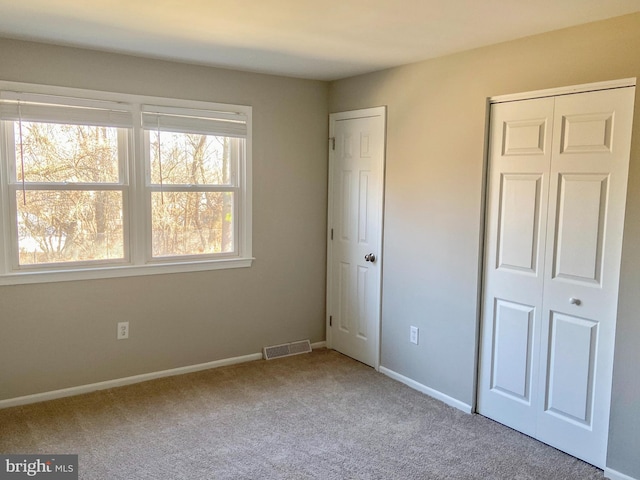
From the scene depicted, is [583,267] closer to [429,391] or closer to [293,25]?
[429,391]

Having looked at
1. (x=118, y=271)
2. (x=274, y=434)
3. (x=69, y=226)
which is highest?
(x=69, y=226)

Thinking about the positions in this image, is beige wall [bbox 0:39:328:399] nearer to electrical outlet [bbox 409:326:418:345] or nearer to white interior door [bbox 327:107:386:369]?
white interior door [bbox 327:107:386:369]

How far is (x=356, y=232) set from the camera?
4188 mm

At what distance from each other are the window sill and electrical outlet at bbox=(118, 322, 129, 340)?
35 centimetres

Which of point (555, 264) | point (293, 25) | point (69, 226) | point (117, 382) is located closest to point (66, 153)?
point (69, 226)

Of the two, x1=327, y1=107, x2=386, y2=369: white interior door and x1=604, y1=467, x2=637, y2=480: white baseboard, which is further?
x1=327, y1=107, x2=386, y2=369: white interior door

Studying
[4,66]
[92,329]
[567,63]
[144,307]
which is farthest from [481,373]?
[4,66]

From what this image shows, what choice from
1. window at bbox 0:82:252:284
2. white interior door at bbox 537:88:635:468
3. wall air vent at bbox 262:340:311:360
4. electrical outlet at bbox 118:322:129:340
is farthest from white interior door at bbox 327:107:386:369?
electrical outlet at bbox 118:322:129:340

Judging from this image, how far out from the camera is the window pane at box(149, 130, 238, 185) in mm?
3680

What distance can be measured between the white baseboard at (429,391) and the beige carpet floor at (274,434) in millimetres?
A: 50

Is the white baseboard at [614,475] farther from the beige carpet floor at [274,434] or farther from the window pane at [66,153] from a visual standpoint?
the window pane at [66,153]

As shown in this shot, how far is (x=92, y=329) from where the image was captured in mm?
3496

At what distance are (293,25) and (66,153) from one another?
175 cm

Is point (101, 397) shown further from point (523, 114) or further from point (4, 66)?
point (523, 114)
